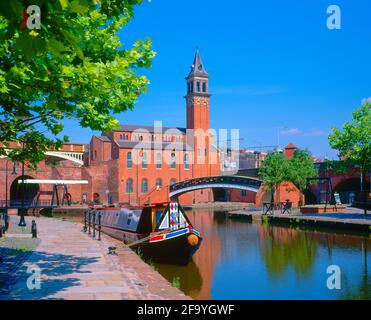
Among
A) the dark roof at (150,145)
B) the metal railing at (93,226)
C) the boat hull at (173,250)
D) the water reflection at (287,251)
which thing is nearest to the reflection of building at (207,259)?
the boat hull at (173,250)

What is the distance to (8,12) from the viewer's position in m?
2.92

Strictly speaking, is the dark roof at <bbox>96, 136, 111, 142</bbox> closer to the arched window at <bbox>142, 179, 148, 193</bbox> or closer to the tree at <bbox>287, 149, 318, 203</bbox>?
the arched window at <bbox>142, 179, 148, 193</bbox>

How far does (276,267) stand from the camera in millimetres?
17406

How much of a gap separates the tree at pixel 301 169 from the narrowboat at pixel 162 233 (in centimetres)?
2464

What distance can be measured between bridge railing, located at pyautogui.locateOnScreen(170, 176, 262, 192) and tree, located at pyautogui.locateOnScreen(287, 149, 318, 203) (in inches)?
175

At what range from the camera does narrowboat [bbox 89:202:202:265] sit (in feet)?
57.2

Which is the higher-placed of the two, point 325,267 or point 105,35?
point 105,35

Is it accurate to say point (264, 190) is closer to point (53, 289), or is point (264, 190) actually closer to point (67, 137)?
point (67, 137)

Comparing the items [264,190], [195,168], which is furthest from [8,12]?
[195,168]

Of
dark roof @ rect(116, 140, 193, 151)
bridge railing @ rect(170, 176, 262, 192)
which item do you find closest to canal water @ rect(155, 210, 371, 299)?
bridge railing @ rect(170, 176, 262, 192)

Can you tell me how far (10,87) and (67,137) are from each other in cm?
562

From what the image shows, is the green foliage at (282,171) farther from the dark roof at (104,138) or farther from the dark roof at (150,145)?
the dark roof at (104,138)
